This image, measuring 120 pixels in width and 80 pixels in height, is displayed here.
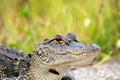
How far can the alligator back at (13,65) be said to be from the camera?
478cm

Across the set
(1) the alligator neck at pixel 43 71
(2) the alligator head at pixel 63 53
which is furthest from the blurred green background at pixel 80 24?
(2) the alligator head at pixel 63 53

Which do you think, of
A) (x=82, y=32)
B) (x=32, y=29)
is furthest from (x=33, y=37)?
(x=82, y=32)

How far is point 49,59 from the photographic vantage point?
4.38 m

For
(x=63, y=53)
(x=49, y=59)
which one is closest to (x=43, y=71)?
(x=49, y=59)

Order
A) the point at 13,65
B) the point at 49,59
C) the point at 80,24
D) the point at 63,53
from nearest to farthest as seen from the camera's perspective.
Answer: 1. the point at 63,53
2. the point at 49,59
3. the point at 13,65
4. the point at 80,24

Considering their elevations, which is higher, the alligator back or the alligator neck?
the alligator back

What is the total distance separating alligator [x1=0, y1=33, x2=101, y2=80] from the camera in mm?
4152

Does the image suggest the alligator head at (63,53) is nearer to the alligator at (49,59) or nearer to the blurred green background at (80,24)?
the alligator at (49,59)

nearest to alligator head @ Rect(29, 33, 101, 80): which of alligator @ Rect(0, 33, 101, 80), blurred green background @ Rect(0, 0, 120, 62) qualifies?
alligator @ Rect(0, 33, 101, 80)

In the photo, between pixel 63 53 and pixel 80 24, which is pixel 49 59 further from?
pixel 80 24

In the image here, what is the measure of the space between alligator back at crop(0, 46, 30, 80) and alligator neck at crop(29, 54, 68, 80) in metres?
0.14

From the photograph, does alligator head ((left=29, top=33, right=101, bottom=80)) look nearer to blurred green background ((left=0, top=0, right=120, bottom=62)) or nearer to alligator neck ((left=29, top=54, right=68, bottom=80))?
alligator neck ((left=29, top=54, right=68, bottom=80))

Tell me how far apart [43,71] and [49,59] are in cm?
18

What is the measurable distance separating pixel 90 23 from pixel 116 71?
5.13ft
